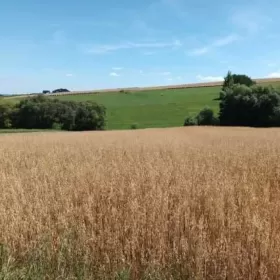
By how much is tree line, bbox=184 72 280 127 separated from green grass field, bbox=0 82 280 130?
19.9ft

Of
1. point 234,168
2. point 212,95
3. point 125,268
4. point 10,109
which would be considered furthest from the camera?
point 212,95

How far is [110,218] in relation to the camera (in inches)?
207

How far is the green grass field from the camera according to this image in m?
69.2

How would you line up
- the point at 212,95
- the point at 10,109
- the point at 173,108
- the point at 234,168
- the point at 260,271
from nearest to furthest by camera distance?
the point at 260,271 → the point at 234,168 → the point at 10,109 → the point at 173,108 → the point at 212,95

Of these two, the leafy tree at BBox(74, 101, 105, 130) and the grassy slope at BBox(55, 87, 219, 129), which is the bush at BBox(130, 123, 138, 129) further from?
the leafy tree at BBox(74, 101, 105, 130)

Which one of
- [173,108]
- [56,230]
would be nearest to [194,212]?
[56,230]

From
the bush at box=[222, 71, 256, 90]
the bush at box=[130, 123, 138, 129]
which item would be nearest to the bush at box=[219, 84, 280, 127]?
the bush at box=[130, 123, 138, 129]

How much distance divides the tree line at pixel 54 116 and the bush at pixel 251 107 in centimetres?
2015

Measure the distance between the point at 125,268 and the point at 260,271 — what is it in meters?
1.39

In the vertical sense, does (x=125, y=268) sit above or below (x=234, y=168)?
below

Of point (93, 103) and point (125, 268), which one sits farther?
point (93, 103)

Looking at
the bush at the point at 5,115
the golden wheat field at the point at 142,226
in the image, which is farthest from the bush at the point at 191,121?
the golden wheat field at the point at 142,226

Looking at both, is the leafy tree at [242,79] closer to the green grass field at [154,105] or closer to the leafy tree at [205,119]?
the green grass field at [154,105]

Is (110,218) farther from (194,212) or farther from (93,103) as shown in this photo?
(93,103)
